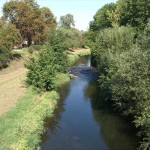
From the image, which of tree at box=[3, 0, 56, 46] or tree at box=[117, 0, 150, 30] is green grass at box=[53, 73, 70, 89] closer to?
tree at box=[117, 0, 150, 30]

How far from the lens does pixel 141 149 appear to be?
25.9m

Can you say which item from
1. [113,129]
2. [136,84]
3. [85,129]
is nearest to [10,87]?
[85,129]

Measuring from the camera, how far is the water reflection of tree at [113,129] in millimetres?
27677

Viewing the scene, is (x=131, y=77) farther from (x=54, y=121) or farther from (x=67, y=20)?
(x=67, y=20)

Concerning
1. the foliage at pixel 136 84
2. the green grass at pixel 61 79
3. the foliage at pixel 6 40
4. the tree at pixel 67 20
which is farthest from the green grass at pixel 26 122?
the tree at pixel 67 20

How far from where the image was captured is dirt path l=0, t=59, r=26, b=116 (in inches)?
1415

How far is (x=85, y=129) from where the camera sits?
31.7 m

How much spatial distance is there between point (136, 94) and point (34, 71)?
67.2 feet

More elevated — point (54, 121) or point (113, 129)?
point (113, 129)

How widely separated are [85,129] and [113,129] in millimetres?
2581

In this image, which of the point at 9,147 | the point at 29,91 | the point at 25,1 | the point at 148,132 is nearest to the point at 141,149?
the point at 148,132

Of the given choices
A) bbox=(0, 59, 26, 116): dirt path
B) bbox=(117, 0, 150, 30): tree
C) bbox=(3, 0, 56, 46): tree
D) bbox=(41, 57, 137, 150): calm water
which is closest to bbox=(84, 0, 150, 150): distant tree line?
bbox=(41, 57, 137, 150): calm water

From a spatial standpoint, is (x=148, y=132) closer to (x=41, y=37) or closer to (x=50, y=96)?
(x=50, y=96)

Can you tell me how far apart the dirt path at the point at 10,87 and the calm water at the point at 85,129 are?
483cm
